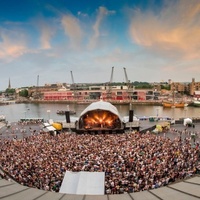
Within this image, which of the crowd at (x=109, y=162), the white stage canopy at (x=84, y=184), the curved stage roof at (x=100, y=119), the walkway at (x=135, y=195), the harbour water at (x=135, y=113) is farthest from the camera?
the harbour water at (x=135, y=113)

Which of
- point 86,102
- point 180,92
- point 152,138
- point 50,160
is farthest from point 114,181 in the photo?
point 180,92

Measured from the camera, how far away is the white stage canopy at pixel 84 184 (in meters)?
8.97

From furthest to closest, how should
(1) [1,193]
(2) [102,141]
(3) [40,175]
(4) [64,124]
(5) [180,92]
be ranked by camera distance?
(5) [180,92] < (4) [64,124] < (2) [102,141] < (3) [40,175] < (1) [1,193]

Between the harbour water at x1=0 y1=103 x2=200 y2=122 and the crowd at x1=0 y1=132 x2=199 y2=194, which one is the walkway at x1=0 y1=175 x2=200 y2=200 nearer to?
the crowd at x1=0 y1=132 x2=199 y2=194

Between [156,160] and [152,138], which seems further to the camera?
[152,138]

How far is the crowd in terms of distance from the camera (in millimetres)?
11094

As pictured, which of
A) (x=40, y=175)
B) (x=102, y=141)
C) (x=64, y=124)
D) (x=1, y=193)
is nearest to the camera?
(x=1, y=193)

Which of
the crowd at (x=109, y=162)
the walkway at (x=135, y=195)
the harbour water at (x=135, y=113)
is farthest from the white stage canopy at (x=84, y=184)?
the harbour water at (x=135, y=113)

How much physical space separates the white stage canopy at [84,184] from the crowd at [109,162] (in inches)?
34.5

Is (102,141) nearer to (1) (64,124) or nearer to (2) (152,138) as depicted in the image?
(2) (152,138)

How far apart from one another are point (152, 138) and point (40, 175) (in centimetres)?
968

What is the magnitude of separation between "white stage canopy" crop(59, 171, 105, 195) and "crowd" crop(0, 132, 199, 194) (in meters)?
0.88

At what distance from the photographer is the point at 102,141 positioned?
17.6 metres

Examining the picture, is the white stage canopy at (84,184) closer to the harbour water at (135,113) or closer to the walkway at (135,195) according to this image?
the walkway at (135,195)
